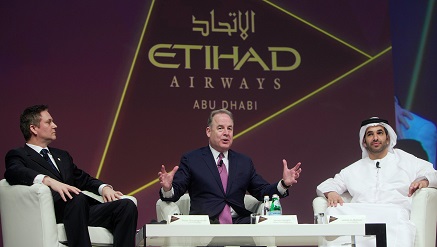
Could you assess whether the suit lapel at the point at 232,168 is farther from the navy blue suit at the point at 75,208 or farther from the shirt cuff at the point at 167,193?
the navy blue suit at the point at 75,208

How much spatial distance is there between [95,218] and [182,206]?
81 centimetres

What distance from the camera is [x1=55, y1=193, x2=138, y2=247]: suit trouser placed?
16.9ft


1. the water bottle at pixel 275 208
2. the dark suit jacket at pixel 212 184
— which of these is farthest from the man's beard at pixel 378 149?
the water bottle at pixel 275 208

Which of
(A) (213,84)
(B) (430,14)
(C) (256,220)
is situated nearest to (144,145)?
(A) (213,84)

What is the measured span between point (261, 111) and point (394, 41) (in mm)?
1411

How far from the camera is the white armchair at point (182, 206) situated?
5.70 m

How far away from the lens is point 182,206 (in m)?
6.03

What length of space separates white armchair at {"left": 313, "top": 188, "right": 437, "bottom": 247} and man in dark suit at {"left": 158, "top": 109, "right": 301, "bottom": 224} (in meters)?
0.88

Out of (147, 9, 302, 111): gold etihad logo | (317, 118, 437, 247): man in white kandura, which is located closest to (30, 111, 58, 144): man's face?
(147, 9, 302, 111): gold etihad logo

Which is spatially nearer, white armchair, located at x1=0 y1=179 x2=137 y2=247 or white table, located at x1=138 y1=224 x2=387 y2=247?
white table, located at x1=138 y1=224 x2=387 y2=247

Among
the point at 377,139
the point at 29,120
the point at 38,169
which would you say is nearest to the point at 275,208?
the point at 377,139

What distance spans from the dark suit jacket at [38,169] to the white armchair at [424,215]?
7.15 ft

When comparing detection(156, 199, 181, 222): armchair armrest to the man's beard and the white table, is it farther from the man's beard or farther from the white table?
the man's beard

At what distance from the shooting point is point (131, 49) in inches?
281
